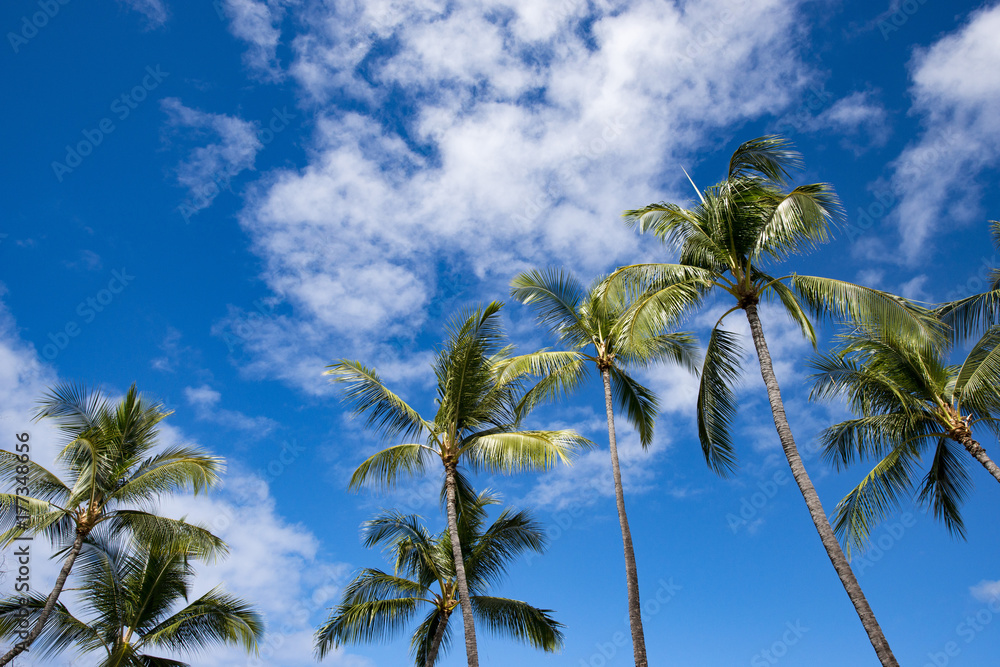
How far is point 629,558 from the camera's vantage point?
14188mm

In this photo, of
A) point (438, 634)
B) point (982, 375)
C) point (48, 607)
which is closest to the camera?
point (48, 607)

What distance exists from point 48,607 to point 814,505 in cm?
1462

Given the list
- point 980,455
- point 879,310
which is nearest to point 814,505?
point 879,310

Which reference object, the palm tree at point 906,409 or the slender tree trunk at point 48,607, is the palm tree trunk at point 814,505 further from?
the slender tree trunk at point 48,607

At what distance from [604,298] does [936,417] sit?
25.2ft

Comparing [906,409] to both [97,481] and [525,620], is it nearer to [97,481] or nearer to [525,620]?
[525,620]

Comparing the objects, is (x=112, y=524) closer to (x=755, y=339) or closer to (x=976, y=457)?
(x=755, y=339)

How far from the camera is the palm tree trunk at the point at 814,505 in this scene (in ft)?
29.9

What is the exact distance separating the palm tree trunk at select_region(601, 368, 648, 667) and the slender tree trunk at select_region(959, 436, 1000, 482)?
730 centimetres

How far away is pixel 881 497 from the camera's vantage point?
14852mm

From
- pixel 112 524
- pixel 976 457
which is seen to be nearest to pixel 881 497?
pixel 976 457

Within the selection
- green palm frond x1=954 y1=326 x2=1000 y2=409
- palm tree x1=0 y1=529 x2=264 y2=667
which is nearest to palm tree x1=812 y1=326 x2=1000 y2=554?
green palm frond x1=954 y1=326 x2=1000 y2=409

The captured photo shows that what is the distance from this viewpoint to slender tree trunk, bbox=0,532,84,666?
42.3 feet

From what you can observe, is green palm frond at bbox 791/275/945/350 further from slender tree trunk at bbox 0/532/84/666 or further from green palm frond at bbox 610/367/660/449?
slender tree trunk at bbox 0/532/84/666
